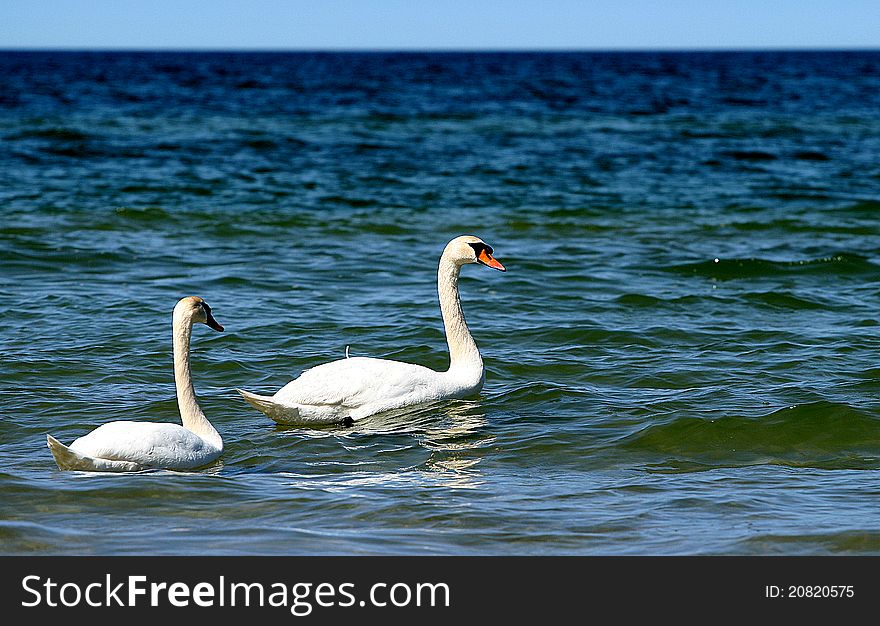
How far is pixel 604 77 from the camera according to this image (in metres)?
71.9

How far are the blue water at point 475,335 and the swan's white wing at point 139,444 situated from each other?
12 cm

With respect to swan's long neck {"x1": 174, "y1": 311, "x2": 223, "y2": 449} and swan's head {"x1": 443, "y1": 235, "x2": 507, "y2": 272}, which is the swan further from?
swan's head {"x1": 443, "y1": 235, "x2": 507, "y2": 272}

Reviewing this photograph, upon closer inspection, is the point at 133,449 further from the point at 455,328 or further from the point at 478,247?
the point at 478,247

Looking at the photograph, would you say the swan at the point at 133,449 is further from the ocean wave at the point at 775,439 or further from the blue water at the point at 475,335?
the ocean wave at the point at 775,439

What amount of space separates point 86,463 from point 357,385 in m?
2.03

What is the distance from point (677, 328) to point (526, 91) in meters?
44.4

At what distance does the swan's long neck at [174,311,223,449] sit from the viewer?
7.04m

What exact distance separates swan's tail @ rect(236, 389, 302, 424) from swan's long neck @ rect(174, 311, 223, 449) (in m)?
0.50

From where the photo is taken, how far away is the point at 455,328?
8.95 m
